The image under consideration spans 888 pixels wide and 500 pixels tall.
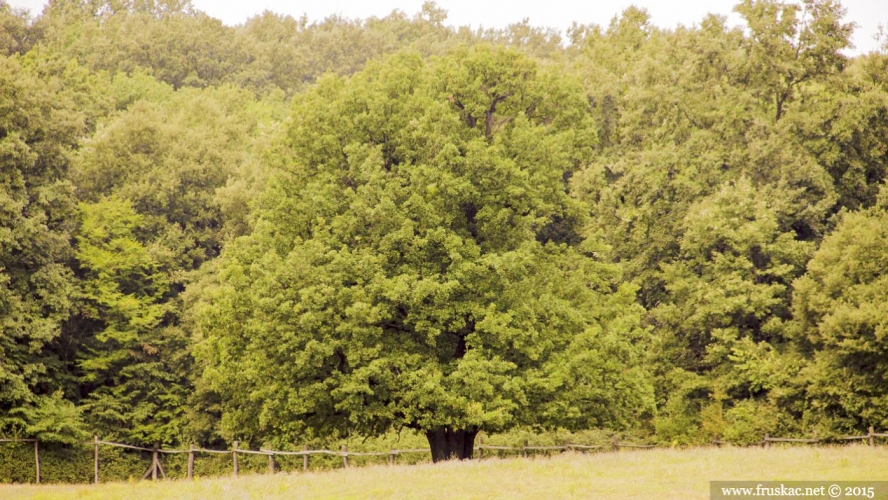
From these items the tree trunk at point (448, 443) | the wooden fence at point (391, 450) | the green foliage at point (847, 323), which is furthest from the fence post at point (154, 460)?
the green foliage at point (847, 323)

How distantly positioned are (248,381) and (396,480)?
8839 mm

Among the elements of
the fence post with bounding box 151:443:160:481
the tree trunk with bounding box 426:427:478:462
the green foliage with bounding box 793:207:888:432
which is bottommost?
the fence post with bounding box 151:443:160:481

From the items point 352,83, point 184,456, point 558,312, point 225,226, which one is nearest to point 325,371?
point 558,312

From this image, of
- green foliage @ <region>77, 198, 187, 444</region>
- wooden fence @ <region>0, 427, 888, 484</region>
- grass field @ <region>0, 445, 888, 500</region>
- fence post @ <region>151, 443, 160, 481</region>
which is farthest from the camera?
green foliage @ <region>77, 198, 187, 444</region>

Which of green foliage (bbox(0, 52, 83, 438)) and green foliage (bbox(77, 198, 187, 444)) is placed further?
green foliage (bbox(77, 198, 187, 444))

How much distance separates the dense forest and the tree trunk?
101 mm

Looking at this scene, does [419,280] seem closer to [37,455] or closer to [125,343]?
[37,455]

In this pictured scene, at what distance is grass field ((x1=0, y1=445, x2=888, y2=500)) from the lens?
1961cm

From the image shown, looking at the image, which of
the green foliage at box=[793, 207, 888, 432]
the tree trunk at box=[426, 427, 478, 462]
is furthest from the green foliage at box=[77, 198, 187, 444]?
the green foliage at box=[793, 207, 888, 432]

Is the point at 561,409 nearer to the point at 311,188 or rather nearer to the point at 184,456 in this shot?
the point at 311,188

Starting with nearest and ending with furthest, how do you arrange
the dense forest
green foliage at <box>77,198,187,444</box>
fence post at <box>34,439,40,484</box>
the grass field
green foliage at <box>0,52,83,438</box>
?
1. the grass field
2. the dense forest
3. green foliage at <box>0,52,83,438</box>
4. fence post at <box>34,439,40,484</box>
5. green foliage at <box>77,198,187,444</box>

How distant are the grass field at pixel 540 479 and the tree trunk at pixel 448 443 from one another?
15.9 feet

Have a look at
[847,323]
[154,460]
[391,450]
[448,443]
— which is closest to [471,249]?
[448,443]

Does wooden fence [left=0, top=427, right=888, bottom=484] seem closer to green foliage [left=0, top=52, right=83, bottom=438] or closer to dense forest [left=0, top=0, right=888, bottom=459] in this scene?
dense forest [left=0, top=0, right=888, bottom=459]
